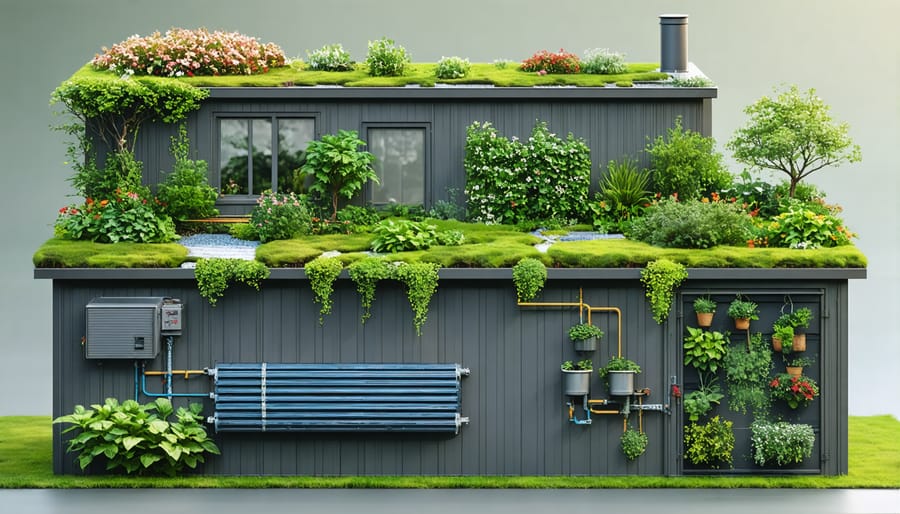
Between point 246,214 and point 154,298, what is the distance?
11.3ft

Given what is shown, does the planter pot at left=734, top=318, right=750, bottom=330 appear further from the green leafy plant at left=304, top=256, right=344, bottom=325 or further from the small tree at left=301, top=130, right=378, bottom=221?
the small tree at left=301, top=130, right=378, bottom=221

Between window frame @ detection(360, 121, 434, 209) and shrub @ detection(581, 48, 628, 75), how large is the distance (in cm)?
316

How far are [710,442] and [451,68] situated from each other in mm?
7910

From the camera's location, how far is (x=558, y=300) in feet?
71.2

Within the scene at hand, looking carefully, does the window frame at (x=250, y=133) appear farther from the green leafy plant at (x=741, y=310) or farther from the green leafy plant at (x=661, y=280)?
the green leafy plant at (x=741, y=310)

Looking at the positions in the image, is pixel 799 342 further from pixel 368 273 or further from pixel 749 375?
pixel 368 273

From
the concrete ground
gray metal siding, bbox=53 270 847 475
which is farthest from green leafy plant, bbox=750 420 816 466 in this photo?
gray metal siding, bbox=53 270 847 475

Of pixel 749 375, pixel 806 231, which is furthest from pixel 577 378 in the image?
pixel 806 231

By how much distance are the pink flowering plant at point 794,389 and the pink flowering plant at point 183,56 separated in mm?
10205

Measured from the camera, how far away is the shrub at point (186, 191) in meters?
24.1

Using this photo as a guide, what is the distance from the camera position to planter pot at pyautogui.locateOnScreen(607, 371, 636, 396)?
21.4 m

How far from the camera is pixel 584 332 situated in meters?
21.4

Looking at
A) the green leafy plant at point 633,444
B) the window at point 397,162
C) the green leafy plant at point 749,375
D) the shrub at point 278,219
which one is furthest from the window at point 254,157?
the green leafy plant at point 749,375

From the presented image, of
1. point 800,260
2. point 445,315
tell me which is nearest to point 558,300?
point 445,315
